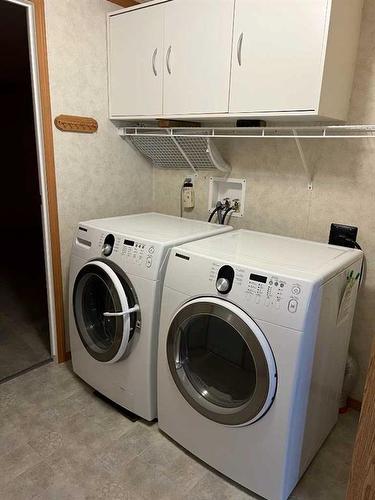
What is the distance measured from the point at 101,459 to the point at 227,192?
1590mm

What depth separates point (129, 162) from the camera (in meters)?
2.46

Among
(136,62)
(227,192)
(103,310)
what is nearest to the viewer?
(103,310)

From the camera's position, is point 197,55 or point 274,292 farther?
point 197,55

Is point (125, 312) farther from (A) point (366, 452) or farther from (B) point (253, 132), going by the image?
(B) point (253, 132)

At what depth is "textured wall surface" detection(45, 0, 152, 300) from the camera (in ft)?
6.46

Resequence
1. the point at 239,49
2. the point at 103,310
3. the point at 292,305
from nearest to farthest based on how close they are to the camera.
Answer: the point at 292,305
the point at 239,49
the point at 103,310

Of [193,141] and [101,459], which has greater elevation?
[193,141]

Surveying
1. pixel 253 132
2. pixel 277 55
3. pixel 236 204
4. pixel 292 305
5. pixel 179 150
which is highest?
pixel 277 55

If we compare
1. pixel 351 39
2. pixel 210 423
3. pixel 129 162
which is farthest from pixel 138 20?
pixel 210 423

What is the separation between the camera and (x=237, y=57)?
163 centimetres

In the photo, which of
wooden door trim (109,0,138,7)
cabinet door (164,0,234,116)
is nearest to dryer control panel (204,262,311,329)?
cabinet door (164,0,234,116)

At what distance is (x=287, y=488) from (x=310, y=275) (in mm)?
845

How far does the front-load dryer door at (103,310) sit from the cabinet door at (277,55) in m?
1.00

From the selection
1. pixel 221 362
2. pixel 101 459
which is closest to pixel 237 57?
pixel 221 362
